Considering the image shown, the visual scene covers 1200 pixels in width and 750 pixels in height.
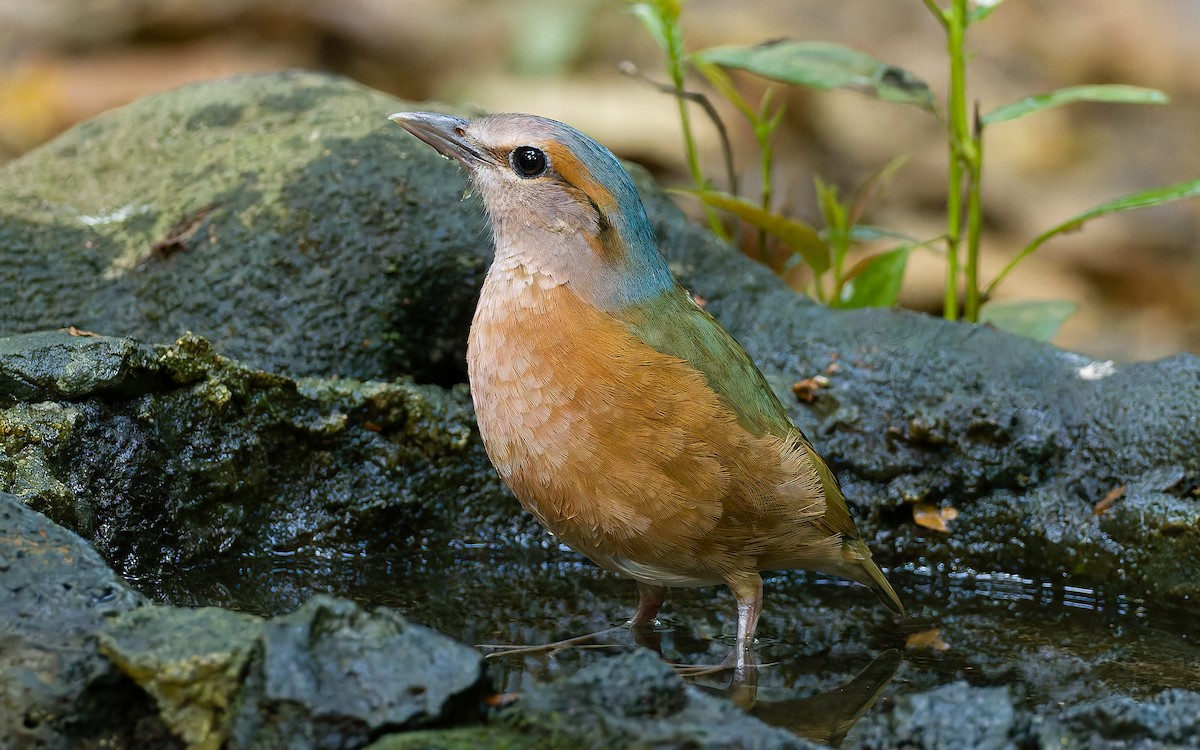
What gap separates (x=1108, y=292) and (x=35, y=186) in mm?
9271

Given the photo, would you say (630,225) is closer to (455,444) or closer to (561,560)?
(455,444)

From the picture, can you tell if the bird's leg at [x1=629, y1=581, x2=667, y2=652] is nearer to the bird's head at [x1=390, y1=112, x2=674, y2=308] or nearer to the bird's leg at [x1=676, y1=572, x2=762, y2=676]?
the bird's leg at [x1=676, y1=572, x2=762, y2=676]

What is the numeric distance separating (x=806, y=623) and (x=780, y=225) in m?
1.87

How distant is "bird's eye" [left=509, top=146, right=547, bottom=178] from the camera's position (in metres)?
3.94

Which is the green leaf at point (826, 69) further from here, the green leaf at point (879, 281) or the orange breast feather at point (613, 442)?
the orange breast feather at point (613, 442)

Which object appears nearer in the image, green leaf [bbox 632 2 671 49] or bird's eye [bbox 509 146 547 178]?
bird's eye [bbox 509 146 547 178]

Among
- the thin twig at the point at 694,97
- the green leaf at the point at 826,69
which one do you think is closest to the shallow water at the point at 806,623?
the green leaf at the point at 826,69

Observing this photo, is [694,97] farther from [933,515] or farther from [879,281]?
[933,515]

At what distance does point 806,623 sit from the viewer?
4246 mm

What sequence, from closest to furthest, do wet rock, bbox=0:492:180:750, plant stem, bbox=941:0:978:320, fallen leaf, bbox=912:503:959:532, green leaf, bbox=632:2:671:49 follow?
wet rock, bbox=0:492:180:750, fallen leaf, bbox=912:503:959:532, plant stem, bbox=941:0:978:320, green leaf, bbox=632:2:671:49

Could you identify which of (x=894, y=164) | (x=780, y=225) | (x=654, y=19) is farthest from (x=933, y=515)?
(x=654, y=19)

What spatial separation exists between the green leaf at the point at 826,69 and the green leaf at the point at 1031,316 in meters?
1.18

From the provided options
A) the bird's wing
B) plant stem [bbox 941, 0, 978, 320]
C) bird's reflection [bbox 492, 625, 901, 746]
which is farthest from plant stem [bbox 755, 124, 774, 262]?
bird's reflection [bbox 492, 625, 901, 746]

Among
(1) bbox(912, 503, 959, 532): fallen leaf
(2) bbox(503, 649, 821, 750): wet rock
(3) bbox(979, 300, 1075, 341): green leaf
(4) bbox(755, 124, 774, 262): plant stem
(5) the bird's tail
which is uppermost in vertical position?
(4) bbox(755, 124, 774, 262): plant stem
